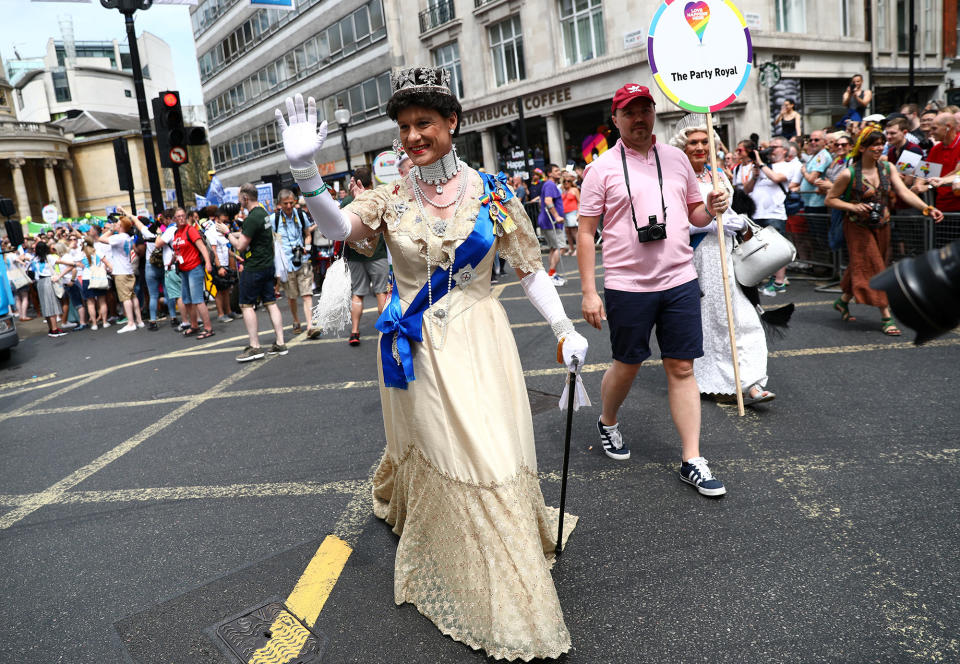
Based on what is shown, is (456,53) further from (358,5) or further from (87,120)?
(87,120)

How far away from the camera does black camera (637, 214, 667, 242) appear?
11.1ft

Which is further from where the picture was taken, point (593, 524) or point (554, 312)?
point (593, 524)

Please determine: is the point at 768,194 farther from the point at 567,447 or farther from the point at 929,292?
the point at 929,292

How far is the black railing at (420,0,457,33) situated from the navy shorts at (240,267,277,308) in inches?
958

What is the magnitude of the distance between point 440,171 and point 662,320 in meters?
1.52

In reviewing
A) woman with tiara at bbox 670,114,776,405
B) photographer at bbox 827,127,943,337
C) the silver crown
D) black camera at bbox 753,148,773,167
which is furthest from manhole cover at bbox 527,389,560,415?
black camera at bbox 753,148,773,167

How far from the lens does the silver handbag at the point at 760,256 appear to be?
14.4 ft

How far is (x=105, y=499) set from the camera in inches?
162

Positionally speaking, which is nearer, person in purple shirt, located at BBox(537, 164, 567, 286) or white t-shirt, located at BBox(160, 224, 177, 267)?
white t-shirt, located at BBox(160, 224, 177, 267)

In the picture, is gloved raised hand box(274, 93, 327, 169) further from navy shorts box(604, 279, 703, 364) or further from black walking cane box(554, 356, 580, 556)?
navy shorts box(604, 279, 703, 364)

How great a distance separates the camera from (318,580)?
293 cm

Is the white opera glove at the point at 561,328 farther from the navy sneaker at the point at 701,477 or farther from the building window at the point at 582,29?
the building window at the point at 582,29

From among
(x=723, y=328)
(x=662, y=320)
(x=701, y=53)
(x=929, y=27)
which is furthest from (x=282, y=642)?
(x=929, y=27)

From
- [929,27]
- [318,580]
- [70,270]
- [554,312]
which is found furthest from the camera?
[929,27]
